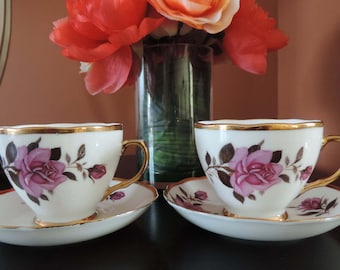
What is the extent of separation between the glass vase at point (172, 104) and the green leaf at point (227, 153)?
0.20 meters

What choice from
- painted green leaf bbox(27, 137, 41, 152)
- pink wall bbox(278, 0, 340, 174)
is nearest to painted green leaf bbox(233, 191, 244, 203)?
painted green leaf bbox(27, 137, 41, 152)

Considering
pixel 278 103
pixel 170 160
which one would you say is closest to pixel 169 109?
pixel 170 160

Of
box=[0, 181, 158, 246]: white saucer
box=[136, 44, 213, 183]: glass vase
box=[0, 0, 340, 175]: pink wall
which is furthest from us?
box=[0, 0, 340, 175]: pink wall

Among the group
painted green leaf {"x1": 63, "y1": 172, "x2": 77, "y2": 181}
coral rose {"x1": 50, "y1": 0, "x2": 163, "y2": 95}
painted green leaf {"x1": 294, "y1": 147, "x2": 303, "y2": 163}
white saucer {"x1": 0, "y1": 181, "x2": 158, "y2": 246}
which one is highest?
coral rose {"x1": 50, "y1": 0, "x2": 163, "y2": 95}

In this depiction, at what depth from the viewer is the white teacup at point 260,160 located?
14.9 inches

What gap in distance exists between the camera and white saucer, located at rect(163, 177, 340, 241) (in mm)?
347

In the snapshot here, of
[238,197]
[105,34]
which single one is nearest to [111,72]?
[105,34]

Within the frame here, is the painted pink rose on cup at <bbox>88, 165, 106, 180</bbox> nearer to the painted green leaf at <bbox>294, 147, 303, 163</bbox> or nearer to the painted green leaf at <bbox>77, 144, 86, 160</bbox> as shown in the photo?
the painted green leaf at <bbox>77, 144, 86, 160</bbox>

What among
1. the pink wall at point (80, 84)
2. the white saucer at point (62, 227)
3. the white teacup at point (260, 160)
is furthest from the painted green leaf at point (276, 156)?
the pink wall at point (80, 84)

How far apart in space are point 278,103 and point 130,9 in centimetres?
66

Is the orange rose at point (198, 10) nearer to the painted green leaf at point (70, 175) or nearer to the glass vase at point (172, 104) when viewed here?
the glass vase at point (172, 104)

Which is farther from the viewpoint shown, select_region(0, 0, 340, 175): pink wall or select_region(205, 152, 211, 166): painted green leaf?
select_region(0, 0, 340, 175): pink wall

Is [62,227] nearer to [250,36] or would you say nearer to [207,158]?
[207,158]

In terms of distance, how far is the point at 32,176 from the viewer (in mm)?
392
